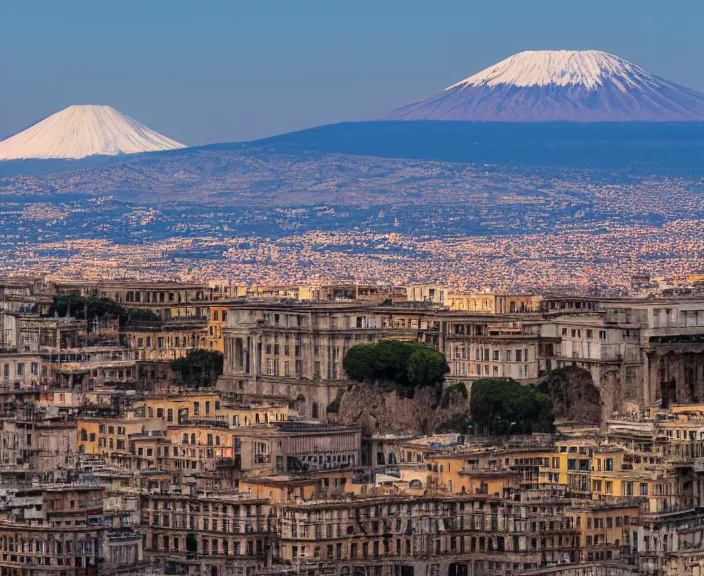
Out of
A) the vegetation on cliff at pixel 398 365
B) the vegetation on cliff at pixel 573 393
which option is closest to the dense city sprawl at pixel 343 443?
the vegetation on cliff at pixel 573 393

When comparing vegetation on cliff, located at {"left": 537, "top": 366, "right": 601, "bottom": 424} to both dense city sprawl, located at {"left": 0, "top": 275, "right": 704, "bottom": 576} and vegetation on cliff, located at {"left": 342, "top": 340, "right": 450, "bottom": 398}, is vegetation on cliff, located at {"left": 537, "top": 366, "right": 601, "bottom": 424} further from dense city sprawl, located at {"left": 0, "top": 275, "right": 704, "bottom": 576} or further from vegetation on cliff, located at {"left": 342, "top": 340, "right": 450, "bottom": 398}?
vegetation on cliff, located at {"left": 342, "top": 340, "right": 450, "bottom": 398}

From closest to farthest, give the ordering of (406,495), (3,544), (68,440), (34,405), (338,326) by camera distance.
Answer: (3,544) → (406,495) → (68,440) → (34,405) → (338,326)

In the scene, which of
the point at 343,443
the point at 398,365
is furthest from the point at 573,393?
the point at 343,443

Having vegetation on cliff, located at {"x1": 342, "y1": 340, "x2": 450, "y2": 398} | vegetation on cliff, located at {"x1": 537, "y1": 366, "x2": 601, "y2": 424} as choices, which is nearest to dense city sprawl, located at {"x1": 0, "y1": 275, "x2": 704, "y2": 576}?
vegetation on cliff, located at {"x1": 537, "y1": 366, "x2": 601, "y2": 424}

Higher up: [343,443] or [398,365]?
[398,365]

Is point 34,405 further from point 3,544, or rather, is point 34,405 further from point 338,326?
point 3,544

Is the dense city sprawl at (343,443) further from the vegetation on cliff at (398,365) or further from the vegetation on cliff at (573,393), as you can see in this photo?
the vegetation on cliff at (398,365)

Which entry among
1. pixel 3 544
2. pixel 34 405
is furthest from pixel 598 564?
pixel 34 405

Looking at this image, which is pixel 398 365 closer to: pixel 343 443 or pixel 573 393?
pixel 573 393

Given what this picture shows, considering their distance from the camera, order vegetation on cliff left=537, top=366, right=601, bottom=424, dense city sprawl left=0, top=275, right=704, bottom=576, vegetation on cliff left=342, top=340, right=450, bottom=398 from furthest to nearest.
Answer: vegetation on cliff left=342, top=340, right=450, bottom=398
vegetation on cliff left=537, top=366, right=601, bottom=424
dense city sprawl left=0, top=275, right=704, bottom=576

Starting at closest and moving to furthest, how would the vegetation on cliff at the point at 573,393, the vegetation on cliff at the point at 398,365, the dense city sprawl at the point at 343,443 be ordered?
the dense city sprawl at the point at 343,443 < the vegetation on cliff at the point at 573,393 < the vegetation on cliff at the point at 398,365

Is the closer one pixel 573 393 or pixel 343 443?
pixel 343 443
